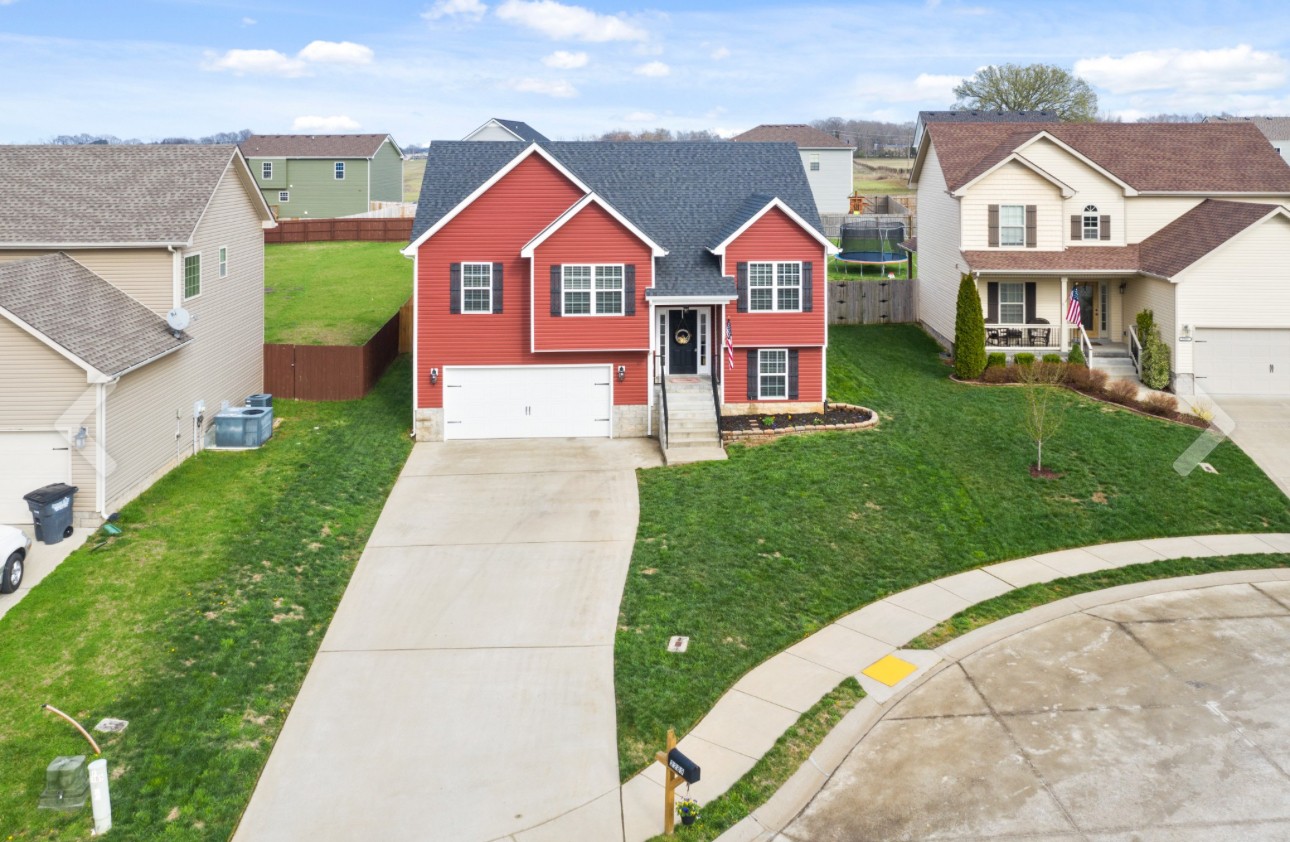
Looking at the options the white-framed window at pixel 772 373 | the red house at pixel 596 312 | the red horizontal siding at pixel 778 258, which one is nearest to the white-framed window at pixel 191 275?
the red house at pixel 596 312

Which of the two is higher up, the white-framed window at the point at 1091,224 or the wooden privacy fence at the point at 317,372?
the white-framed window at the point at 1091,224

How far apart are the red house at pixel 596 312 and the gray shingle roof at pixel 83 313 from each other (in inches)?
242

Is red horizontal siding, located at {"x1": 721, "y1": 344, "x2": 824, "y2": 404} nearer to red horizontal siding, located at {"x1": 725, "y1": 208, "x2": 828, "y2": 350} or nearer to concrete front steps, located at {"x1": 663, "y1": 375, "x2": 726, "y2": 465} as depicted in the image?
red horizontal siding, located at {"x1": 725, "y1": 208, "x2": 828, "y2": 350}

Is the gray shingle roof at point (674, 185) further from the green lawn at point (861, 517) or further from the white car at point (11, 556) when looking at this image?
the white car at point (11, 556)

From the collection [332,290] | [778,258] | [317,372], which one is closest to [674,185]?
[778,258]

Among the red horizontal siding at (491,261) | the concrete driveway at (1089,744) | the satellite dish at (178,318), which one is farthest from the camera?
the red horizontal siding at (491,261)

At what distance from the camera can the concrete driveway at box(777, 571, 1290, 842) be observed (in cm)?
1164

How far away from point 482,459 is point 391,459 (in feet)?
6.87

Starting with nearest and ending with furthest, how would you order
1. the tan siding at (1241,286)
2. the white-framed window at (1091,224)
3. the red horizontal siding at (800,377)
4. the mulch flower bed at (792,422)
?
the mulch flower bed at (792,422) → the red horizontal siding at (800,377) → the tan siding at (1241,286) → the white-framed window at (1091,224)

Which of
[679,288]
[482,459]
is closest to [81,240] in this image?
[482,459]

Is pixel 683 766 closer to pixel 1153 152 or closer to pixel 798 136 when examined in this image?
pixel 1153 152

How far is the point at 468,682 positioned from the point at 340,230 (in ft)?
140

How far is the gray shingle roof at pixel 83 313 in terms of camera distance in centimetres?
1986

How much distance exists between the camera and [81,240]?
919 inches
